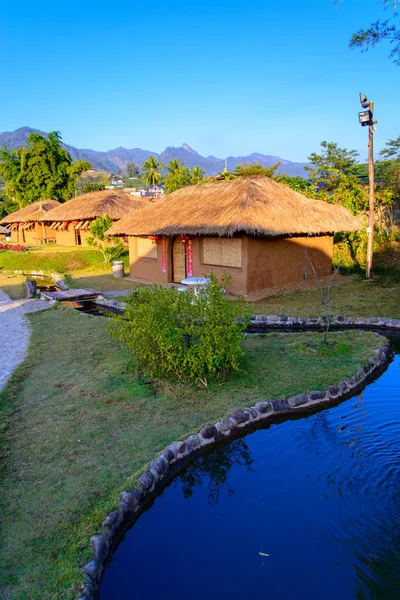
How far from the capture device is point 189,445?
4.65 m

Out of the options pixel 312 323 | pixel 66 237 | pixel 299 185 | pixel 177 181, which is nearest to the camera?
pixel 312 323

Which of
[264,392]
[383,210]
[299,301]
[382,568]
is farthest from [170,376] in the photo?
[383,210]

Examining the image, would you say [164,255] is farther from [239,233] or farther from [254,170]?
[254,170]

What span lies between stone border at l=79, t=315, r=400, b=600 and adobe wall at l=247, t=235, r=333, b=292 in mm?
5392

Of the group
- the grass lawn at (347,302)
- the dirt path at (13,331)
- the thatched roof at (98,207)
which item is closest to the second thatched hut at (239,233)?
the grass lawn at (347,302)

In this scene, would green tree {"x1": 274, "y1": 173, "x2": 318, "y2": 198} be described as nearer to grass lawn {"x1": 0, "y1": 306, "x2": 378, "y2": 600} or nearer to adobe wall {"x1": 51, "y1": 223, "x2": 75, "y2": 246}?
grass lawn {"x1": 0, "y1": 306, "x2": 378, "y2": 600}

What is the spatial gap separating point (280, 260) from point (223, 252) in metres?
1.76

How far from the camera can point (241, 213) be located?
12242 millimetres

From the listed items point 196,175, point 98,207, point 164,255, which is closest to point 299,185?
point 164,255

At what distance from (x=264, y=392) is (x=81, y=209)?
71.8 feet

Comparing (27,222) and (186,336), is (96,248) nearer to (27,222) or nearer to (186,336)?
(27,222)

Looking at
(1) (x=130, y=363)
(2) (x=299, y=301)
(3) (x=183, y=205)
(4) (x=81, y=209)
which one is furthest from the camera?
(4) (x=81, y=209)

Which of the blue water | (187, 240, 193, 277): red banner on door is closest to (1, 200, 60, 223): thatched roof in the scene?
(187, 240, 193, 277): red banner on door

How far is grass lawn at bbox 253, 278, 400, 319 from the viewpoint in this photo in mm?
10352
